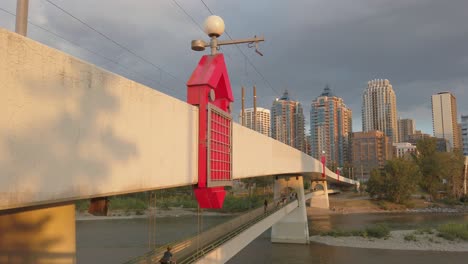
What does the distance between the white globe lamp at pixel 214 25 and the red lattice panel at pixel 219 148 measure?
2.65 meters

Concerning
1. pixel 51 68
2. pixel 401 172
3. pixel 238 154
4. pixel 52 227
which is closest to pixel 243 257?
pixel 238 154

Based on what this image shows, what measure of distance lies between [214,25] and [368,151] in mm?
187267

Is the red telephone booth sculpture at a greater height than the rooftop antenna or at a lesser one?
Answer: lesser

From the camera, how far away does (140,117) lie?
7879mm

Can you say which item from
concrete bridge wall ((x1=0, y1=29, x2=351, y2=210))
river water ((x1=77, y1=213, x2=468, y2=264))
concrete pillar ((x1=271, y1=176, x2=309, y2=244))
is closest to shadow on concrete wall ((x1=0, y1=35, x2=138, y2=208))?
concrete bridge wall ((x1=0, y1=29, x2=351, y2=210))

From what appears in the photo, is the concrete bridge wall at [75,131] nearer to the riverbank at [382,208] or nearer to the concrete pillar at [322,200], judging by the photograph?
the riverbank at [382,208]

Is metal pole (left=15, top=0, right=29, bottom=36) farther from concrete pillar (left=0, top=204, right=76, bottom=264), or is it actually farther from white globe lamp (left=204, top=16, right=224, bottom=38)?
white globe lamp (left=204, top=16, right=224, bottom=38)

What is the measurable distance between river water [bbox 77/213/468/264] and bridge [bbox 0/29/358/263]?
12.1 metres

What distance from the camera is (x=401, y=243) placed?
3891 centimetres

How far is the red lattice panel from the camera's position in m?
10.8

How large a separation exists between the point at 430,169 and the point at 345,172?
188ft

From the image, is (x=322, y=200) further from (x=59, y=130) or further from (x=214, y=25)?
(x=59, y=130)

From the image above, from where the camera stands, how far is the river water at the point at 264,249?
33.7 metres

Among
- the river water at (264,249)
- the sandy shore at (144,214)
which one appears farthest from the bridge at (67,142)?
the sandy shore at (144,214)
